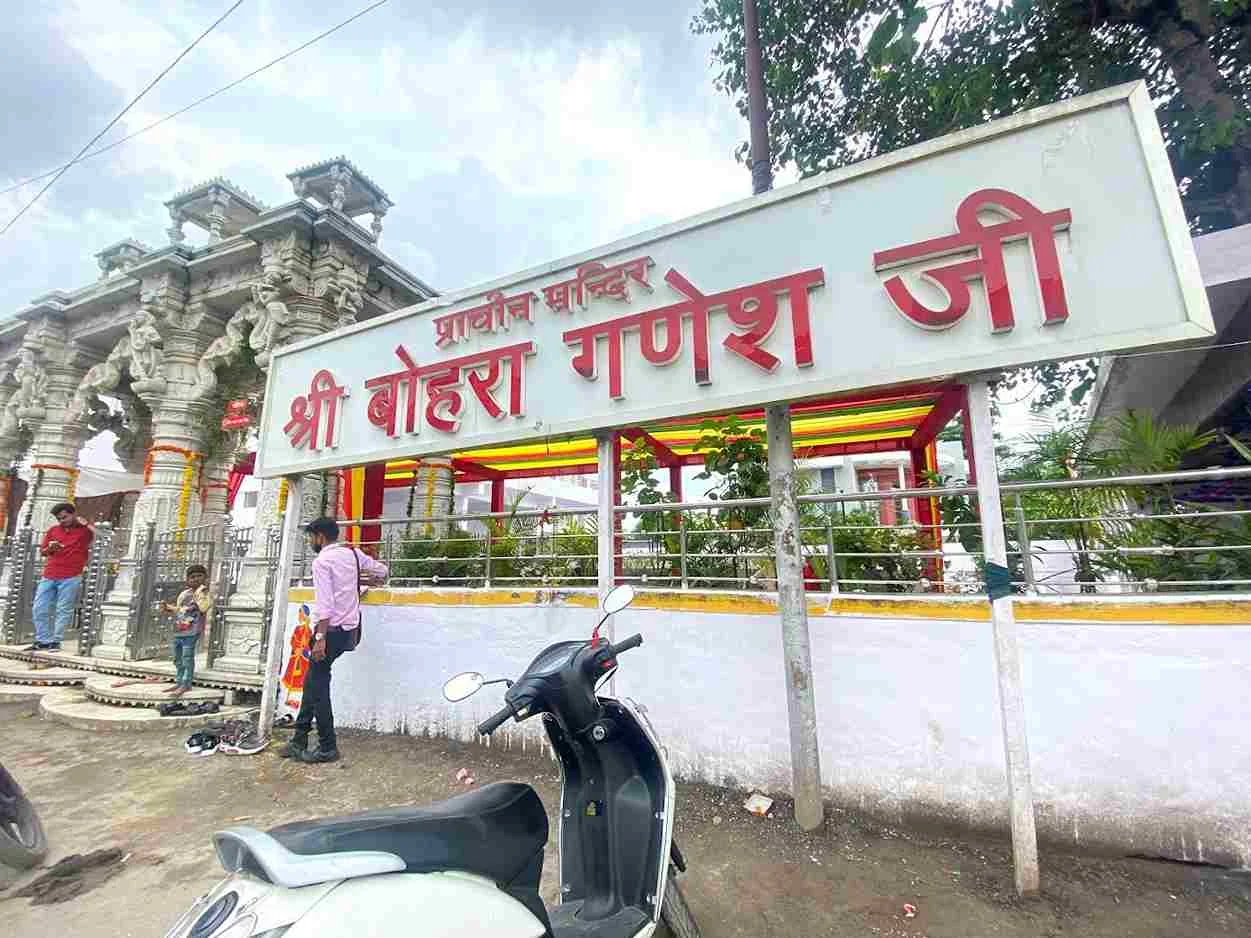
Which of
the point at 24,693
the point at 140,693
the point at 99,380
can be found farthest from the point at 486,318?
the point at 99,380

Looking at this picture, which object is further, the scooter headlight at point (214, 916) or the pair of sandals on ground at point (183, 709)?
the pair of sandals on ground at point (183, 709)

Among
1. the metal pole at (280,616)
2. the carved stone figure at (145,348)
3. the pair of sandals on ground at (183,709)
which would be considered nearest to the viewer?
the metal pole at (280,616)

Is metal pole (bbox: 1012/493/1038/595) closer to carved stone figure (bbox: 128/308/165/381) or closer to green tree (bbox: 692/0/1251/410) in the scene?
green tree (bbox: 692/0/1251/410)

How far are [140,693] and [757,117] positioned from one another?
726cm

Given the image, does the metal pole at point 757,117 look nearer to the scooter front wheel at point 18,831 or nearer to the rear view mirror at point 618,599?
the rear view mirror at point 618,599

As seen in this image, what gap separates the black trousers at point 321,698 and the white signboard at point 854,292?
1.52 metres

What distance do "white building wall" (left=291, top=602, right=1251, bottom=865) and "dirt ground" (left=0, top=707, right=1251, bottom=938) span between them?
0.55 feet

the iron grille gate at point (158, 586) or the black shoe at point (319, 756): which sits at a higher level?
the iron grille gate at point (158, 586)

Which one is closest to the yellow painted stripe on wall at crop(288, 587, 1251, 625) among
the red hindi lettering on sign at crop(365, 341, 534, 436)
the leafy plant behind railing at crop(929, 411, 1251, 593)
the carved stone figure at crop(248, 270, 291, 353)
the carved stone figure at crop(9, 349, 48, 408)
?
the leafy plant behind railing at crop(929, 411, 1251, 593)

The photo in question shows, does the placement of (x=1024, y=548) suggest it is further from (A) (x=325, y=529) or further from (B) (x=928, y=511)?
(A) (x=325, y=529)

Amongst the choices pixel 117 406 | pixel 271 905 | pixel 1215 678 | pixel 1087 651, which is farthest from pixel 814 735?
pixel 117 406

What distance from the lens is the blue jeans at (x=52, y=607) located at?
735cm

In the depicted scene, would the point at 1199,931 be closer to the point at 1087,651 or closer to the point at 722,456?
the point at 1087,651

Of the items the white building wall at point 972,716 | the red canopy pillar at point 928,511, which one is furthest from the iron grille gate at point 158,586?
the red canopy pillar at point 928,511
